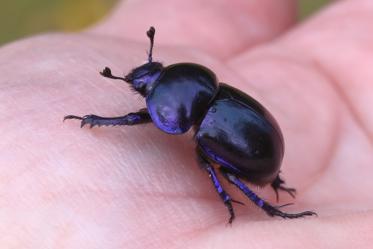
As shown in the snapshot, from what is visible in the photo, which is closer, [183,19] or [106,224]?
[106,224]

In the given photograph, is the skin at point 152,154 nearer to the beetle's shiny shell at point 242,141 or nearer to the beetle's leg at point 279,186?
the beetle's leg at point 279,186

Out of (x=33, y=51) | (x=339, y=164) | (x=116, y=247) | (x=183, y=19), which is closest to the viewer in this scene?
(x=116, y=247)

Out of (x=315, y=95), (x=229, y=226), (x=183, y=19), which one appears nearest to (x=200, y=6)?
(x=183, y=19)

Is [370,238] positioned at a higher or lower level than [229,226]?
higher

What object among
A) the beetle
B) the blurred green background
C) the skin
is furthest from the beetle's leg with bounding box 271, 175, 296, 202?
the blurred green background

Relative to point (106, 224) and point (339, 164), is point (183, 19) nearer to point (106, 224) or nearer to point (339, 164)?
point (339, 164)

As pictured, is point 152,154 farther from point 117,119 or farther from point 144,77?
point 144,77

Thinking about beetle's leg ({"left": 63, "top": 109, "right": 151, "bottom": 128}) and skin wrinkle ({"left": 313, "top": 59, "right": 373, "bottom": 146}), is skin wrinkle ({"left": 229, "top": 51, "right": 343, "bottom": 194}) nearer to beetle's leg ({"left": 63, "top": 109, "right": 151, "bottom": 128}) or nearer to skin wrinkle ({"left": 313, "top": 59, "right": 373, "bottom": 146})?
skin wrinkle ({"left": 313, "top": 59, "right": 373, "bottom": 146})
